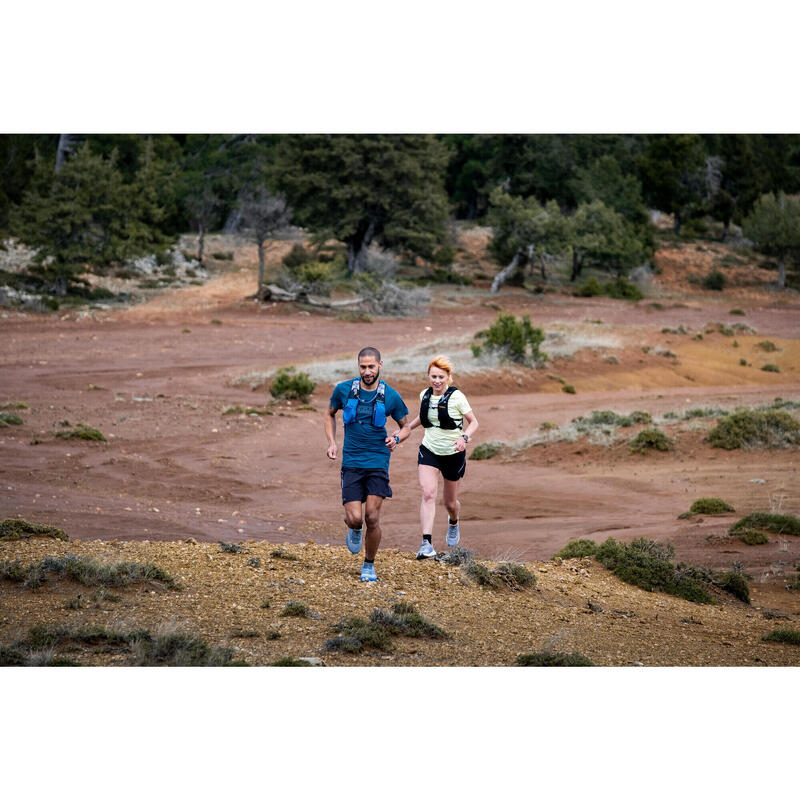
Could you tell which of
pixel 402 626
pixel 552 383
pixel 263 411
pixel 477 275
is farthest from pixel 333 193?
pixel 402 626

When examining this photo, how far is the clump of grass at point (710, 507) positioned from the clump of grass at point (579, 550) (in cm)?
235

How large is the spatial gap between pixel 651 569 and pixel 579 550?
80 centimetres

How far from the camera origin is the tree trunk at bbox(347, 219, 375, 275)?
38281 millimetres

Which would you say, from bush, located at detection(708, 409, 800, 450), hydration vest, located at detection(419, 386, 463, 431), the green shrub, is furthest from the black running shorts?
bush, located at detection(708, 409, 800, 450)

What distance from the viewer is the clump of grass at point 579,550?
9070 millimetres

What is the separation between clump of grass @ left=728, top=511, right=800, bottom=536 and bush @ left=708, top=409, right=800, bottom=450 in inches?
162

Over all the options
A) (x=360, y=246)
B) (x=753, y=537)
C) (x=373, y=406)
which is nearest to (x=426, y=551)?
(x=373, y=406)

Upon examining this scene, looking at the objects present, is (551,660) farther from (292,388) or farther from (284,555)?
(292,388)

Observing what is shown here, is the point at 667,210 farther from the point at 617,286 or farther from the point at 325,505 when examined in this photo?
the point at 325,505

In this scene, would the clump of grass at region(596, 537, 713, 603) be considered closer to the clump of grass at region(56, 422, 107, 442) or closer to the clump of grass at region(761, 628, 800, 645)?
the clump of grass at region(761, 628, 800, 645)

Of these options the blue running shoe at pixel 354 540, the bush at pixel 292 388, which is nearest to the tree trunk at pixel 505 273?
the bush at pixel 292 388

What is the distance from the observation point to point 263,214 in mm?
35281

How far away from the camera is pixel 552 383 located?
22.0m

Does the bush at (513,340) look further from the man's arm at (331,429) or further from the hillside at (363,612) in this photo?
the man's arm at (331,429)
